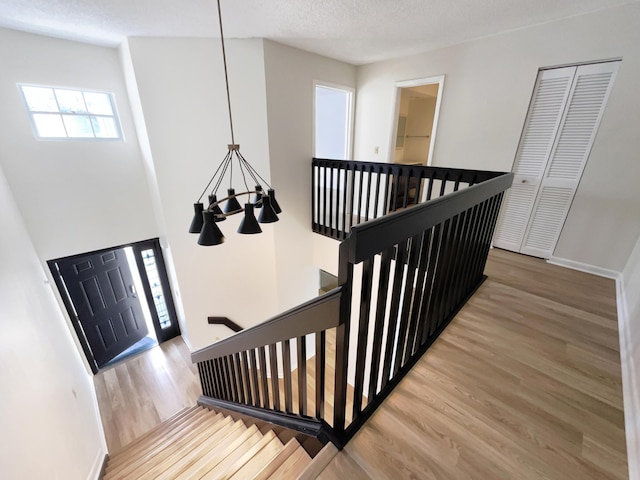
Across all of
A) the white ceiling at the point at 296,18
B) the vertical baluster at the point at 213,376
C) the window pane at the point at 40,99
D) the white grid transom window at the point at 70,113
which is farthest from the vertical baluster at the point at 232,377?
the window pane at the point at 40,99

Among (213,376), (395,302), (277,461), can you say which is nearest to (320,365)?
(395,302)

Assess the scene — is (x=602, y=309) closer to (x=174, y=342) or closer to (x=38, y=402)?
(x=38, y=402)

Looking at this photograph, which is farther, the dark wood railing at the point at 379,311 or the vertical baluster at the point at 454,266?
the vertical baluster at the point at 454,266

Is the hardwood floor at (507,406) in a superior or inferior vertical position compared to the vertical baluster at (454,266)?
inferior

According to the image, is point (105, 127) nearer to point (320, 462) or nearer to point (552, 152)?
point (320, 462)

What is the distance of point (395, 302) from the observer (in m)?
1.18

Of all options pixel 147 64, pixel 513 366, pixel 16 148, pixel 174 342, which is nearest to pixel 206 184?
pixel 147 64

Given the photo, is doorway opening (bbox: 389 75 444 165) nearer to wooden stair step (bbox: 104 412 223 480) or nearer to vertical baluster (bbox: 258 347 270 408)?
vertical baluster (bbox: 258 347 270 408)

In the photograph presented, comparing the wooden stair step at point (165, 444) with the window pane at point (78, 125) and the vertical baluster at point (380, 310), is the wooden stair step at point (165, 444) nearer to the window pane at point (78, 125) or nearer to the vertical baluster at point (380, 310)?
the vertical baluster at point (380, 310)

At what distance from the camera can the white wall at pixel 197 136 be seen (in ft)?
9.32

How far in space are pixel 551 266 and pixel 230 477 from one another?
3.38m

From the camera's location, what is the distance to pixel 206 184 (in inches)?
130

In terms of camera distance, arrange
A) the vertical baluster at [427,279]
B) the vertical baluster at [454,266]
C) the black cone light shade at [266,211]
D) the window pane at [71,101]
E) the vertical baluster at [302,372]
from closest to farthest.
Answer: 1. the vertical baluster at [302,372]
2. the vertical baluster at [427,279]
3. the vertical baluster at [454,266]
4. the black cone light shade at [266,211]
5. the window pane at [71,101]

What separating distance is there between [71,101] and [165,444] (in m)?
3.82
